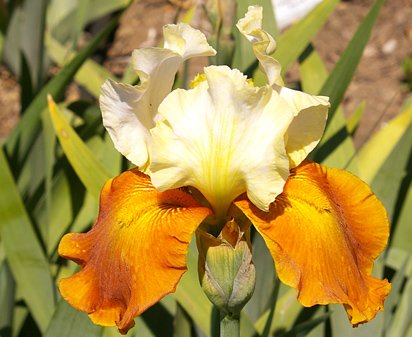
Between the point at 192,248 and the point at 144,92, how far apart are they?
0.34 meters

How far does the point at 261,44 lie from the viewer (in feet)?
2.72

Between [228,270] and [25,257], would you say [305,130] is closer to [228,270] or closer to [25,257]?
[228,270]

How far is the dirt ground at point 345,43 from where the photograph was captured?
105 inches

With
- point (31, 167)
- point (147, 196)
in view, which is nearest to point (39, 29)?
point (31, 167)

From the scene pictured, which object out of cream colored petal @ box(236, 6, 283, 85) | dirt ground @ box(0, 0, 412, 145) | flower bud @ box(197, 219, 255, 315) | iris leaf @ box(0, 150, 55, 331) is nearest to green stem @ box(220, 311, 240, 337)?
flower bud @ box(197, 219, 255, 315)

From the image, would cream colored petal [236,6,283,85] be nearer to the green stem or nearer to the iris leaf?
the green stem

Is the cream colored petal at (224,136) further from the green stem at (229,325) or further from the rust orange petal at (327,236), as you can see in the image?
the green stem at (229,325)

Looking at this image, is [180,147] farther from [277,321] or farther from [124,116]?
[277,321]

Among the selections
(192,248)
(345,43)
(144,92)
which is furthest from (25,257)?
(345,43)

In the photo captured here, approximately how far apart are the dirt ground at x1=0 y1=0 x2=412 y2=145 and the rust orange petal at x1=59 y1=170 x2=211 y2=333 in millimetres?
1732

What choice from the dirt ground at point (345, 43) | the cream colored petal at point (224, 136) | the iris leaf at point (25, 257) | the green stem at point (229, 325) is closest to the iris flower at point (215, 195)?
the cream colored petal at point (224, 136)

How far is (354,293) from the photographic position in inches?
30.8

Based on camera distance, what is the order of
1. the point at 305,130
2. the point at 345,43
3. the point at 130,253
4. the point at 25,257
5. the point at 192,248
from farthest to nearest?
the point at 345,43 < the point at 25,257 < the point at 192,248 < the point at 305,130 < the point at 130,253

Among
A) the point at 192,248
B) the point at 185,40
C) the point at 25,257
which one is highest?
the point at 185,40
